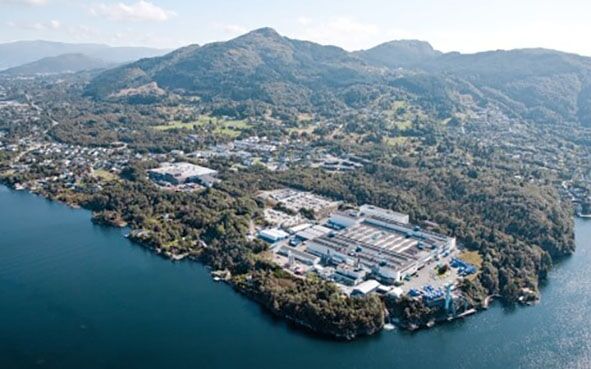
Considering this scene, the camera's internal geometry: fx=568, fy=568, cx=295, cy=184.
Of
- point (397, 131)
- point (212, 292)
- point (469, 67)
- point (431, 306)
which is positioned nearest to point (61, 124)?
point (397, 131)

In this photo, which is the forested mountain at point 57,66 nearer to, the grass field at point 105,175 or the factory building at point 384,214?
the grass field at point 105,175

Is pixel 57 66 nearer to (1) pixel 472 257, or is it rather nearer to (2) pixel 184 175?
(2) pixel 184 175

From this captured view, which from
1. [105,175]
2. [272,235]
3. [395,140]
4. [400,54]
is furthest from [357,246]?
Result: [400,54]

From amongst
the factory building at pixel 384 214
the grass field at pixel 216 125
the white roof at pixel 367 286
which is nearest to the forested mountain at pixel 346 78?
the grass field at pixel 216 125

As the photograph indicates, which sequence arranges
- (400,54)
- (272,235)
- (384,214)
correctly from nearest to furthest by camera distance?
(272,235)
(384,214)
(400,54)

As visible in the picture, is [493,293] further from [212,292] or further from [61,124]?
[61,124]
